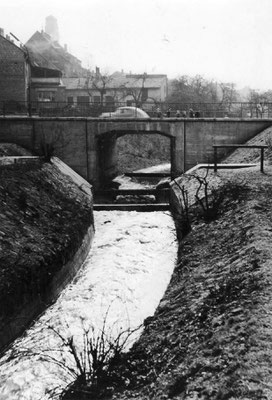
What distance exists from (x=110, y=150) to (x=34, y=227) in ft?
82.7

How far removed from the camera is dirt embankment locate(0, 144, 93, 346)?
11.3 meters

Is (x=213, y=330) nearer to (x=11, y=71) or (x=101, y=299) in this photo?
(x=101, y=299)

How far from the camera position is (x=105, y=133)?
34.0 m

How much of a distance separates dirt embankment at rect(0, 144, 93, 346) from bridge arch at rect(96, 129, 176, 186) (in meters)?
11.7

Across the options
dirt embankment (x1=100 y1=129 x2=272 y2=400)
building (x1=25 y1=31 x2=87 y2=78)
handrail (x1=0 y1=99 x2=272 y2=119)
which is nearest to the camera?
dirt embankment (x1=100 y1=129 x2=272 y2=400)

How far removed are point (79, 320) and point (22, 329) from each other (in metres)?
1.38

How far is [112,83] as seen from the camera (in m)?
65.5

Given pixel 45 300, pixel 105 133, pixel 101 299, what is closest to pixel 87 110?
pixel 105 133

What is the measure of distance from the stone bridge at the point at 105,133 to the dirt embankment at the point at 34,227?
10.7 m

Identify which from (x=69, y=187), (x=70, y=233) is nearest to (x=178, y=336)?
(x=70, y=233)

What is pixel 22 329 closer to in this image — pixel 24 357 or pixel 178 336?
pixel 24 357

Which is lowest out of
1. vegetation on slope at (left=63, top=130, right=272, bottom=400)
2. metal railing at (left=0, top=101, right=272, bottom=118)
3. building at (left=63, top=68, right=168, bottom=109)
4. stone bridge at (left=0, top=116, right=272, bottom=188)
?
vegetation on slope at (left=63, top=130, right=272, bottom=400)

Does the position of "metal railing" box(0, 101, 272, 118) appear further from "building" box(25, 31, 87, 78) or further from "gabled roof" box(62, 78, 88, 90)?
"building" box(25, 31, 87, 78)

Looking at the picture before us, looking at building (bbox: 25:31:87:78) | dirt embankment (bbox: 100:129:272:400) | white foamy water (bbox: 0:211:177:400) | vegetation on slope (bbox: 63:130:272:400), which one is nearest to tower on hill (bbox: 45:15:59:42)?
building (bbox: 25:31:87:78)
